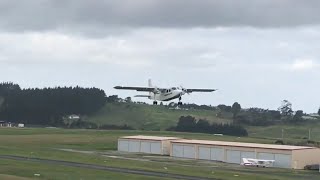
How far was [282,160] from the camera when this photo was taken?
365ft

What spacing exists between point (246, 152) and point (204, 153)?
405 inches

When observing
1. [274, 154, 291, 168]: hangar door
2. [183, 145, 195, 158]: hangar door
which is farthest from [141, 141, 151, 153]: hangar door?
[274, 154, 291, 168]: hangar door

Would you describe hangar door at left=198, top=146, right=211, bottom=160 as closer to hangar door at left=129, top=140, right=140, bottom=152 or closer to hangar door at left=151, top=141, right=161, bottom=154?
hangar door at left=151, top=141, right=161, bottom=154

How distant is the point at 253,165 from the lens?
11000 cm

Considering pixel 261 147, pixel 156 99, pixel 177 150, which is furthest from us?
pixel 156 99

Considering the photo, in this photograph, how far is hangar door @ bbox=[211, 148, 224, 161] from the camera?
121m

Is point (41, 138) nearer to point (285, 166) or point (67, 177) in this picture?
point (285, 166)

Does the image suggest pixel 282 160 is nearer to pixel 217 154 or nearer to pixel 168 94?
pixel 217 154

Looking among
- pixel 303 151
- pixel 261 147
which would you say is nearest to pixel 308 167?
pixel 303 151

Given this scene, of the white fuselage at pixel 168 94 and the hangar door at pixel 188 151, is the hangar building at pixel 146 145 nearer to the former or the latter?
the hangar door at pixel 188 151

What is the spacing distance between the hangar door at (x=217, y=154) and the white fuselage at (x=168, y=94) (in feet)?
88.8

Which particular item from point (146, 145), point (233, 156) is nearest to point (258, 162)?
point (233, 156)

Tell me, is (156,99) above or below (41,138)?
above

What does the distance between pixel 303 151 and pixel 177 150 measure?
29.5 metres
